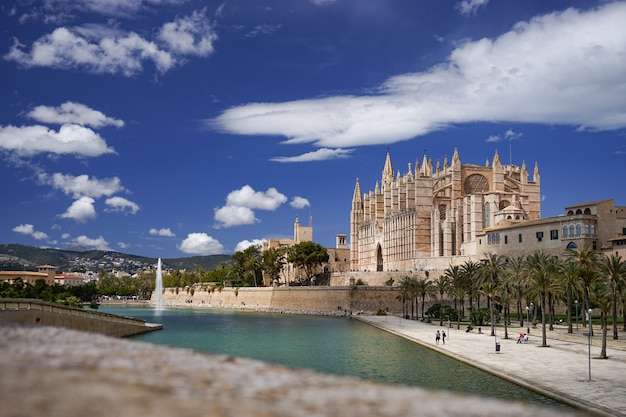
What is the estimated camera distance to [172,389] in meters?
4.28

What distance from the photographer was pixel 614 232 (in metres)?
63.3

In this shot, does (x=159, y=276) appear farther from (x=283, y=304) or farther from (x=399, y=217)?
(x=399, y=217)

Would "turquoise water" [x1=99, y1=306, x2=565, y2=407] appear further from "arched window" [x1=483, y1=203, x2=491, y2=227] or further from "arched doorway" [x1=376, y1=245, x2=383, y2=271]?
"arched doorway" [x1=376, y1=245, x2=383, y2=271]

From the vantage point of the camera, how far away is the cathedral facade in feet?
270

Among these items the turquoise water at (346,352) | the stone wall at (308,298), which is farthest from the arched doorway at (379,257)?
the turquoise water at (346,352)

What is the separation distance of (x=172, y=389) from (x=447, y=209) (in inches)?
3522

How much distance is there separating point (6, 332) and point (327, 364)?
1181 inches

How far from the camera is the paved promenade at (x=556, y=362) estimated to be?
23094 millimetres

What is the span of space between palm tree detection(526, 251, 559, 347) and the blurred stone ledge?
3812 centimetres

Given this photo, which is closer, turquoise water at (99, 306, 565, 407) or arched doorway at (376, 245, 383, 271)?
turquoise water at (99, 306, 565, 407)

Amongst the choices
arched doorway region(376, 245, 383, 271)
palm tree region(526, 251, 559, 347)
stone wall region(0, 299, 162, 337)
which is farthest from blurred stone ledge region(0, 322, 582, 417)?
arched doorway region(376, 245, 383, 271)

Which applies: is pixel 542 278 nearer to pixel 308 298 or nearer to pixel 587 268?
pixel 587 268

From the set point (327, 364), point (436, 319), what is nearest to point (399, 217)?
point (436, 319)

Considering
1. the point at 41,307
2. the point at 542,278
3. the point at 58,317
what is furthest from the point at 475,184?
the point at 41,307
